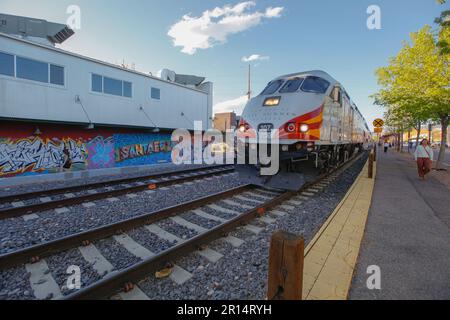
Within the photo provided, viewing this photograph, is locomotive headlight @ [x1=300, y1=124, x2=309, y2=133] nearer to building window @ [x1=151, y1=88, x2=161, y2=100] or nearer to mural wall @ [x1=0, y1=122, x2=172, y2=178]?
mural wall @ [x1=0, y1=122, x2=172, y2=178]

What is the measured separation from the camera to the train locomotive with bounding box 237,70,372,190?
606cm

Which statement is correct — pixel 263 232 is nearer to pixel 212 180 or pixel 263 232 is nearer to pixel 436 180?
pixel 212 180

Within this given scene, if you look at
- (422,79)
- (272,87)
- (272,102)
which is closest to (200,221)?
(272,102)

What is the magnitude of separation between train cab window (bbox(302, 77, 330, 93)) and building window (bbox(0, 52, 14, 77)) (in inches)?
437

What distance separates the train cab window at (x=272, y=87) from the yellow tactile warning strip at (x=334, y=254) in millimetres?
4080

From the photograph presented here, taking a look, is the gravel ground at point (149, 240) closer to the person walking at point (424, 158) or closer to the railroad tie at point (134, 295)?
the railroad tie at point (134, 295)

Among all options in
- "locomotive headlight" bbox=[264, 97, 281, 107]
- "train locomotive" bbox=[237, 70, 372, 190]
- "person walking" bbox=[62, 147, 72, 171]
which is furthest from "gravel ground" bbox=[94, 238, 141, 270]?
"person walking" bbox=[62, 147, 72, 171]

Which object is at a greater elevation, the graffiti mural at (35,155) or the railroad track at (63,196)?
Result: the graffiti mural at (35,155)

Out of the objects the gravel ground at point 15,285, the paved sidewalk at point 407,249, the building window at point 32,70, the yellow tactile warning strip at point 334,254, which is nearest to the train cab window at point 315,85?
the yellow tactile warning strip at point 334,254

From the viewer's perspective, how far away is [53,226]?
14.9 ft

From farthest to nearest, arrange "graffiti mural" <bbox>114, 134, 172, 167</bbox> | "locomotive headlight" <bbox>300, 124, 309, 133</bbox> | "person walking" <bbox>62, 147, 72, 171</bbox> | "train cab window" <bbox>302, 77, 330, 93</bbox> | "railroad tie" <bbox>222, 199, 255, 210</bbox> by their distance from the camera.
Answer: "graffiti mural" <bbox>114, 134, 172, 167</bbox> < "person walking" <bbox>62, 147, 72, 171</bbox> < "train cab window" <bbox>302, 77, 330, 93</bbox> < "locomotive headlight" <bbox>300, 124, 309, 133</bbox> < "railroad tie" <bbox>222, 199, 255, 210</bbox>

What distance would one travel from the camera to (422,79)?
13.3m

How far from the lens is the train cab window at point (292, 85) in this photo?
22.4 feet
